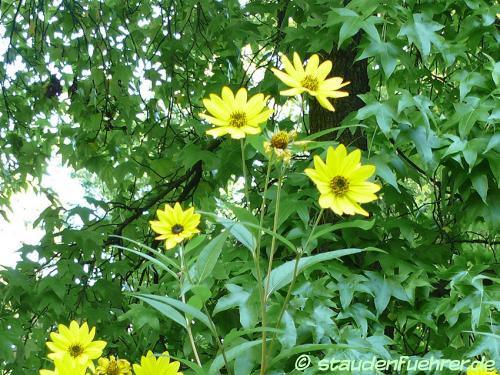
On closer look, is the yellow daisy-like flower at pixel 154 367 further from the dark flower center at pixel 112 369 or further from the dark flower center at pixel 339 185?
the dark flower center at pixel 339 185

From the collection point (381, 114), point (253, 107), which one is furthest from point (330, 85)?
point (381, 114)

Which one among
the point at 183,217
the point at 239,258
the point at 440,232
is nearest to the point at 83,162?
the point at 239,258

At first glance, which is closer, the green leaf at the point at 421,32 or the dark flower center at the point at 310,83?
the dark flower center at the point at 310,83

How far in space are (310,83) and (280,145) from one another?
15cm

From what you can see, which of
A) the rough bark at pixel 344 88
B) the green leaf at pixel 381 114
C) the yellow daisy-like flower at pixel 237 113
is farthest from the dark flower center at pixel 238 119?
the rough bark at pixel 344 88

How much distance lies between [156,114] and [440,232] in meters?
1.43

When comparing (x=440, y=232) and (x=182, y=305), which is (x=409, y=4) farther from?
(x=182, y=305)

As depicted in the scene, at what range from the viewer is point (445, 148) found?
1.59m

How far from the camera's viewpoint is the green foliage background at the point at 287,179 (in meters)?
1.52

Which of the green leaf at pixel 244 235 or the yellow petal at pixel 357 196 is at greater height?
the green leaf at pixel 244 235

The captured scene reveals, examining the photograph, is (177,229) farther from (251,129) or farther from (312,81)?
(312,81)

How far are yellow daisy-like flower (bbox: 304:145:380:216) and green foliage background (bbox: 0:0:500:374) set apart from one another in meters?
0.05

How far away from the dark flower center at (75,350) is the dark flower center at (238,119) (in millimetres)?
413

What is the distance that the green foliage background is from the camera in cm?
152
